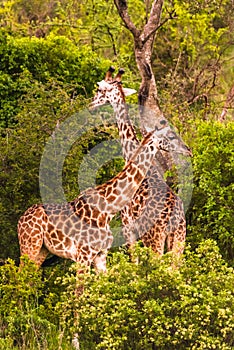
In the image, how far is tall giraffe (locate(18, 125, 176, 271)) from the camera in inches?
470

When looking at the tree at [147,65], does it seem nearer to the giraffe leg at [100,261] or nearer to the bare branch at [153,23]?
the bare branch at [153,23]

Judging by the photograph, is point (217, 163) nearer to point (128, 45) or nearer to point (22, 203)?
point (22, 203)

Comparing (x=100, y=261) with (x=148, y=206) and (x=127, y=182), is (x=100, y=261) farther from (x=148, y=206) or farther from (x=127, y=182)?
(x=148, y=206)

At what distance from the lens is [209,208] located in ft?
44.4

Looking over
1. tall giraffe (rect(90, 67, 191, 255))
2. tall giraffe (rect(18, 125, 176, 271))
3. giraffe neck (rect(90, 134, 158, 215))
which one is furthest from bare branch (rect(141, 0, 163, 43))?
tall giraffe (rect(18, 125, 176, 271))

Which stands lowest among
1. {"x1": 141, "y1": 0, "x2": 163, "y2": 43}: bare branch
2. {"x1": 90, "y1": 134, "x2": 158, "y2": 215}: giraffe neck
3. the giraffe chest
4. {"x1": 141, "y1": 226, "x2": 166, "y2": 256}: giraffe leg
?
{"x1": 141, "y1": 226, "x2": 166, "y2": 256}: giraffe leg

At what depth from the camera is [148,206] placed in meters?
13.1

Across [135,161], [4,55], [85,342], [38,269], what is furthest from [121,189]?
[4,55]

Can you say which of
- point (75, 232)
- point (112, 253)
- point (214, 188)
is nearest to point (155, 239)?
point (214, 188)

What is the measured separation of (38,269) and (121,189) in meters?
1.50

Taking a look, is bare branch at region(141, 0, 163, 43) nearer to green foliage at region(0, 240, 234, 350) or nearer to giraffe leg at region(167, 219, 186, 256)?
giraffe leg at region(167, 219, 186, 256)

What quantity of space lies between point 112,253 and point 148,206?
2.76m

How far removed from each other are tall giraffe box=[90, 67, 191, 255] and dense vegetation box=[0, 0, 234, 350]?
1.95 feet

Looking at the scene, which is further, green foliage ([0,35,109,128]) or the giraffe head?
green foliage ([0,35,109,128])
